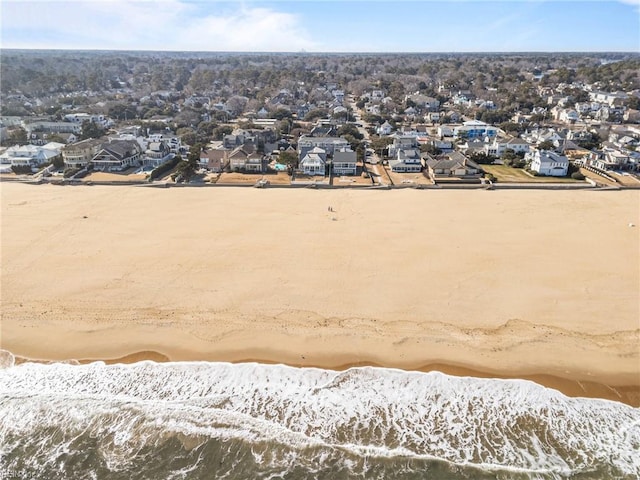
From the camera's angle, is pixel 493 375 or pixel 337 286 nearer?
pixel 493 375

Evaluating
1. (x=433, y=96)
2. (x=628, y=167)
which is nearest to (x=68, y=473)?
(x=628, y=167)

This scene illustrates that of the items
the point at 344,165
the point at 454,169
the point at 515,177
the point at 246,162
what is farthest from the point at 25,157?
the point at 515,177

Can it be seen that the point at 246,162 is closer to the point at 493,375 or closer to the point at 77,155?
the point at 77,155

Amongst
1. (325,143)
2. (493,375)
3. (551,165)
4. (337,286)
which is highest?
(325,143)

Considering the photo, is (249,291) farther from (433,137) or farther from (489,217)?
(433,137)

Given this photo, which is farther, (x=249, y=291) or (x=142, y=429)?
(x=249, y=291)

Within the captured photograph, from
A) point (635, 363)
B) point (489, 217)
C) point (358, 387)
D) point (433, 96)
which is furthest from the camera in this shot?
point (433, 96)

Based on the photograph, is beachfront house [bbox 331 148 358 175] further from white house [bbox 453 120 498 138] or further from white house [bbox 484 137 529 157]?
white house [bbox 453 120 498 138]
